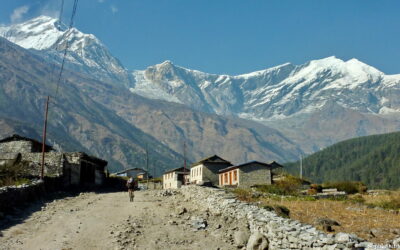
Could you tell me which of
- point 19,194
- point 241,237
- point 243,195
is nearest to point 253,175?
point 243,195

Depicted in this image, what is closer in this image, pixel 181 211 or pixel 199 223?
pixel 199 223

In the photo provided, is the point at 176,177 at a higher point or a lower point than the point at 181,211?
higher

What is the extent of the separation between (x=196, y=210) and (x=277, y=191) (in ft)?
75.2

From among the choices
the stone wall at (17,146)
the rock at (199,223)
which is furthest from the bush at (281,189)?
the stone wall at (17,146)

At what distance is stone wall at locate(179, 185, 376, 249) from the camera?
13133 millimetres

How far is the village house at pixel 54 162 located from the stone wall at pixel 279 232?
28382mm

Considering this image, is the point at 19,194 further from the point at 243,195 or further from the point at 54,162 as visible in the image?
the point at 54,162

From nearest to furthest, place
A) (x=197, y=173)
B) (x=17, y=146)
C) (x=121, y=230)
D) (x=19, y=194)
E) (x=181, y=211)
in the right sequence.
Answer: (x=121, y=230) < (x=181, y=211) < (x=19, y=194) < (x=17, y=146) < (x=197, y=173)

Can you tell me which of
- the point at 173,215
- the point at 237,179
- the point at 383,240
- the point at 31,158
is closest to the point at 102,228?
the point at 173,215

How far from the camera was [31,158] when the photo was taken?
56625mm

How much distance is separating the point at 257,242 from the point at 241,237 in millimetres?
1654

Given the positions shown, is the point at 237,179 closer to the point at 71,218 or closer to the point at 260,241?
the point at 71,218

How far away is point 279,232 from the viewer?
16.6 meters

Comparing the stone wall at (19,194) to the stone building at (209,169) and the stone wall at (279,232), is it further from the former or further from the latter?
the stone building at (209,169)
